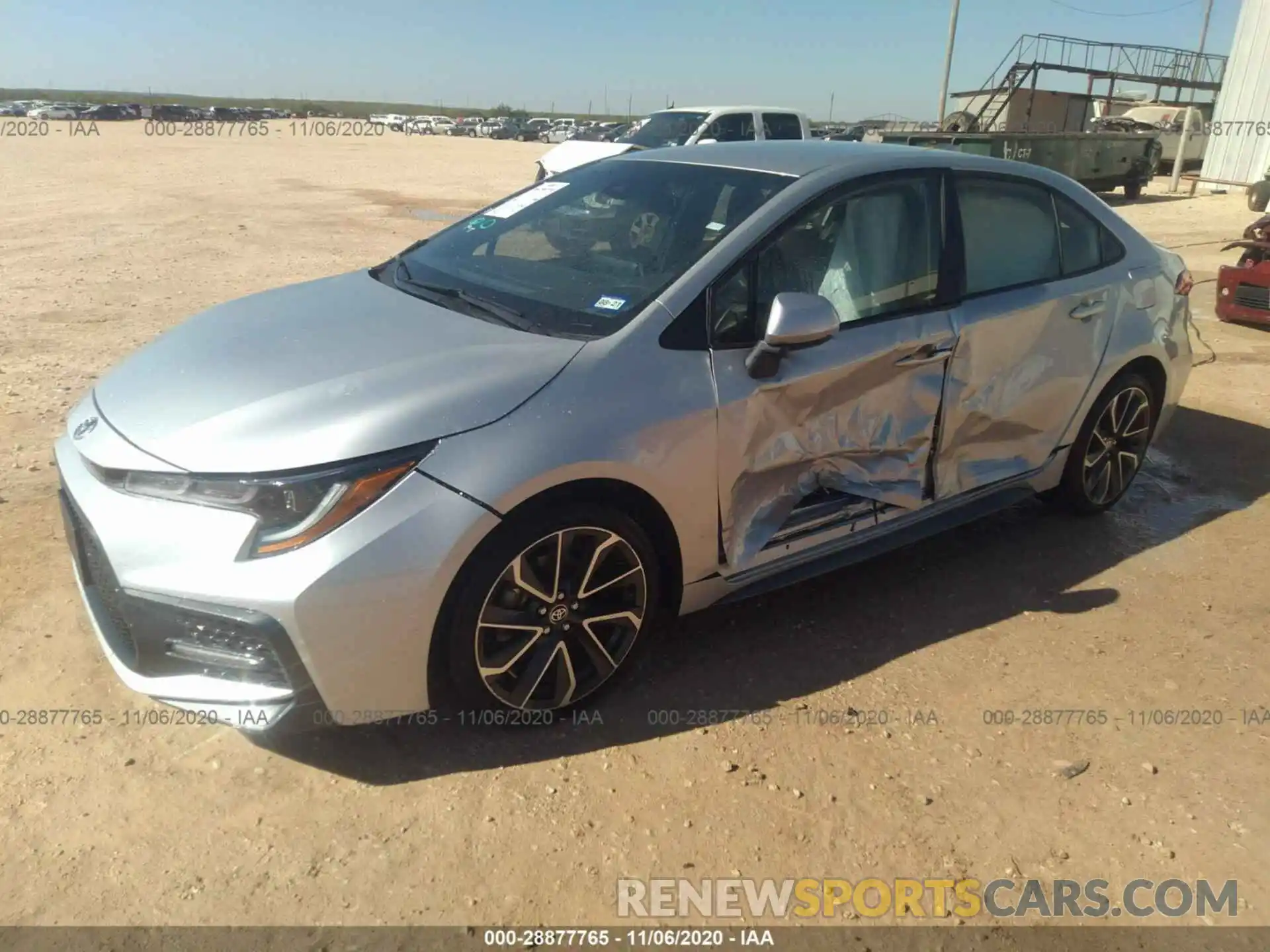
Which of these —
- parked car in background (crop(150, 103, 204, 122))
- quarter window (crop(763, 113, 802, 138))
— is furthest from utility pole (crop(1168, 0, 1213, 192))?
parked car in background (crop(150, 103, 204, 122))

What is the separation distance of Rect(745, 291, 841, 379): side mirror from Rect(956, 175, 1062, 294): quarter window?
3.43 feet

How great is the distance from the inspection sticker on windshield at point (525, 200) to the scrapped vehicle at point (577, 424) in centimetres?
3

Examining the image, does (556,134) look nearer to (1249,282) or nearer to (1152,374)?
(1249,282)

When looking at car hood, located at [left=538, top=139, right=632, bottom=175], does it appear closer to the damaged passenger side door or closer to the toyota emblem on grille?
the damaged passenger side door

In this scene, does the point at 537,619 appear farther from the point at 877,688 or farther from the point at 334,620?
the point at 877,688

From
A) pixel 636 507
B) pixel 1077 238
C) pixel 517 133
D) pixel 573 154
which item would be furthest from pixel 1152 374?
pixel 517 133

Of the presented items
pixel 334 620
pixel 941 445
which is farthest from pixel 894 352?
pixel 334 620

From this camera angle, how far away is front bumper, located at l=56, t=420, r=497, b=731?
238 centimetres

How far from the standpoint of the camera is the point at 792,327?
2.88 m

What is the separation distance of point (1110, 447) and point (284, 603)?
12.6 ft

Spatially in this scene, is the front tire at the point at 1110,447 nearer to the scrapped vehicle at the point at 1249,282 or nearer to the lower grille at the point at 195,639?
the lower grille at the point at 195,639

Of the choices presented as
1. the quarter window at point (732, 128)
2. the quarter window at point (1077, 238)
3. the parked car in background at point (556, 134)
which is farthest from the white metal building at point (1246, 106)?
the parked car in background at point (556, 134)

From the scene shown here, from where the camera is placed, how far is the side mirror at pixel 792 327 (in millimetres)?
2889

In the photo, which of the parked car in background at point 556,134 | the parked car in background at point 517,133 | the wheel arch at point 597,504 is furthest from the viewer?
the parked car in background at point 517,133
